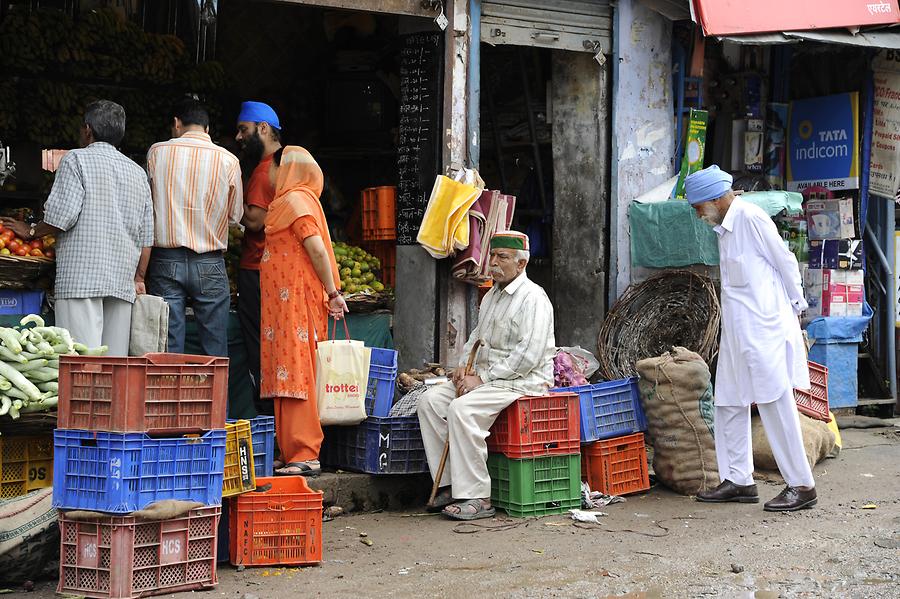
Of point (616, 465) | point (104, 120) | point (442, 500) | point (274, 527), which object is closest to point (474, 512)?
point (442, 500)

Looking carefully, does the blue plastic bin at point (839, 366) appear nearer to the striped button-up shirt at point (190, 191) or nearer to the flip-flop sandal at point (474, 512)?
the flip-flop sandal at point (474, 512)

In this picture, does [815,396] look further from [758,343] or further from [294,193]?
[294,193]

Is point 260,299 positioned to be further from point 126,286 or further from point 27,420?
point 27,420

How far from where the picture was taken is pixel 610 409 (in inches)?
315

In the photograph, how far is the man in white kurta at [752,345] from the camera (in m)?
7.55

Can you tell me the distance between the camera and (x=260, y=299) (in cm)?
787

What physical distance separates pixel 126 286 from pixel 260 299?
3.94 feet

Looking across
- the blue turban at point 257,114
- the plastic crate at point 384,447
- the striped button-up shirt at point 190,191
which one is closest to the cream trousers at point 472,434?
the plastic crate at point 384,447

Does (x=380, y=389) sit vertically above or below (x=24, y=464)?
above

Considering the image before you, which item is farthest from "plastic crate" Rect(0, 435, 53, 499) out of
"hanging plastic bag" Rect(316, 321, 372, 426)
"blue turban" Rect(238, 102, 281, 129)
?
"blue turban" Rect(238, 102, 281, 129)

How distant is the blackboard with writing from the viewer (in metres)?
9.17

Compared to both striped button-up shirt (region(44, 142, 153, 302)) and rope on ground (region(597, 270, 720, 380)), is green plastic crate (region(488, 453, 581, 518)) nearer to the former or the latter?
rope on ground (region(597, 270, 720, 380))

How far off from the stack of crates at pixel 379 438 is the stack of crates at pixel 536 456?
53 cm

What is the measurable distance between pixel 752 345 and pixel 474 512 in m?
2.14
